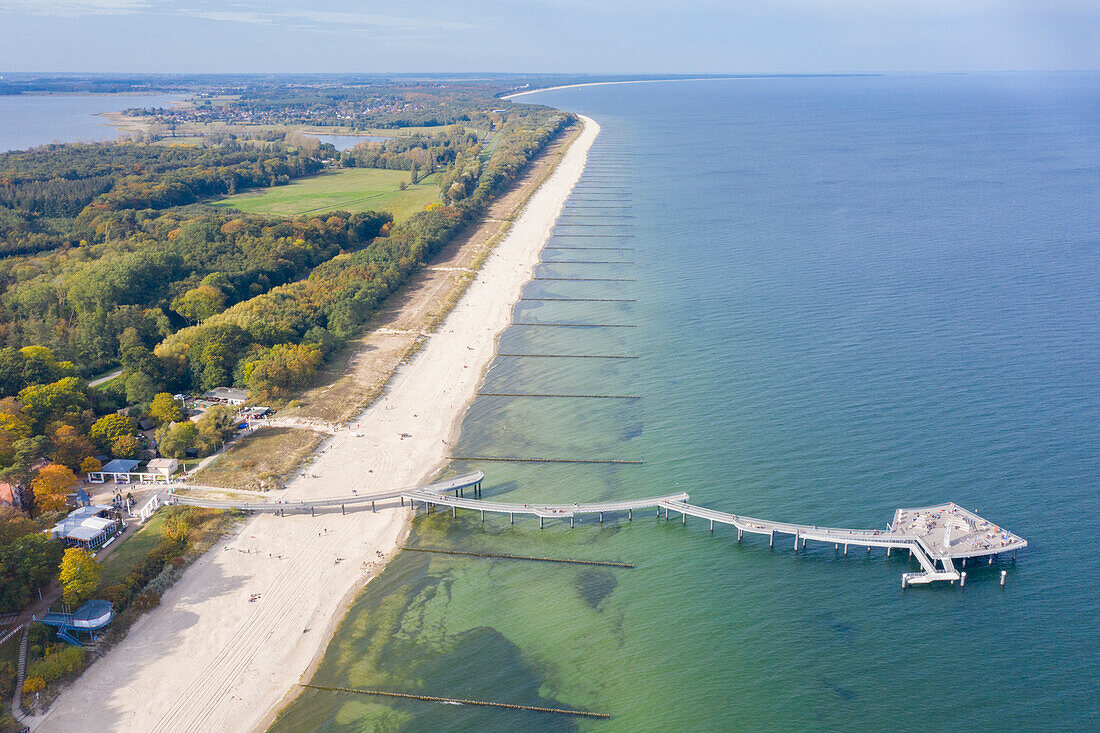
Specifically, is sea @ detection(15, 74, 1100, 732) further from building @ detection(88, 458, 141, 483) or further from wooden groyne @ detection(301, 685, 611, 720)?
building @ detection(88, 458, 141, 483)

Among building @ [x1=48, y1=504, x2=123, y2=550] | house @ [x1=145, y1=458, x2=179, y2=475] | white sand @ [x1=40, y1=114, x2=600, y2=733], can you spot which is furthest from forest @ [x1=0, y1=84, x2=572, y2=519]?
white sand @ [x1=40, y1=114, x2=600, y2=733]

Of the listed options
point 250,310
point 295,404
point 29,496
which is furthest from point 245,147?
point 29,496

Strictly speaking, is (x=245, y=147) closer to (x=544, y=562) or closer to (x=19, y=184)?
(x=19, y=184)

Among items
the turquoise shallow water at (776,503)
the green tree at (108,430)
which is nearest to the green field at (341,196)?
the turquoise shallow water at (776,503)

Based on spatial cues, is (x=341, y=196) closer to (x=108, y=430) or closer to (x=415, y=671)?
(x=108, y=430)

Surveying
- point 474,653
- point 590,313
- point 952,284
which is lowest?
point 474,653

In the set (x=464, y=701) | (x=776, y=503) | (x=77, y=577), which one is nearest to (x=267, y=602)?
(x=77, y=577)

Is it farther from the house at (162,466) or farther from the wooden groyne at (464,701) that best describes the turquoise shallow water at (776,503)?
the house at (162,466)
